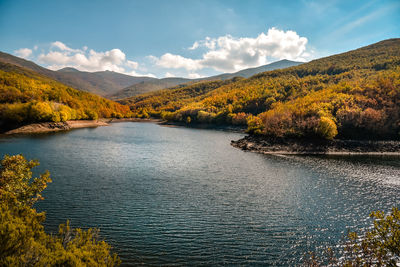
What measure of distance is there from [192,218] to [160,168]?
21273mm

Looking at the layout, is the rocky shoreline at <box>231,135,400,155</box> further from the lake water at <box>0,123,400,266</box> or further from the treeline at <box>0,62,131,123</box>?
the treeline at <box>0,62,131,123</box>

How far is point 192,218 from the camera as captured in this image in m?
22.9

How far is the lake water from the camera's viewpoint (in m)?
18.2

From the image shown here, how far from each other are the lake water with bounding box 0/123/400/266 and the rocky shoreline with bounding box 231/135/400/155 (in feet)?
44.6

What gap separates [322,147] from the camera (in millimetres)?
64562

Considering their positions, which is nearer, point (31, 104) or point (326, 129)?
point (326, 129)

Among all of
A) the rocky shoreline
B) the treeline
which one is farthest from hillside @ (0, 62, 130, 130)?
the rocky shoreline

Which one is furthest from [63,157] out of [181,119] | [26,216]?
[181,119]

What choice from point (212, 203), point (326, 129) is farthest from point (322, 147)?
point (212, 203)

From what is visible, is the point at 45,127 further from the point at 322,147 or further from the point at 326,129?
the point at 326,129

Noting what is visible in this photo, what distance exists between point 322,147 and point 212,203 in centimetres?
5214

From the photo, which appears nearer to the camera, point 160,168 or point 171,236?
point 171,236

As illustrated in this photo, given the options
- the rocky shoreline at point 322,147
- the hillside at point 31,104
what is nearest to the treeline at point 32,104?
the hillside at point 31,104

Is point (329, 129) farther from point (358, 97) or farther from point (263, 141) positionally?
point (358, 97)
